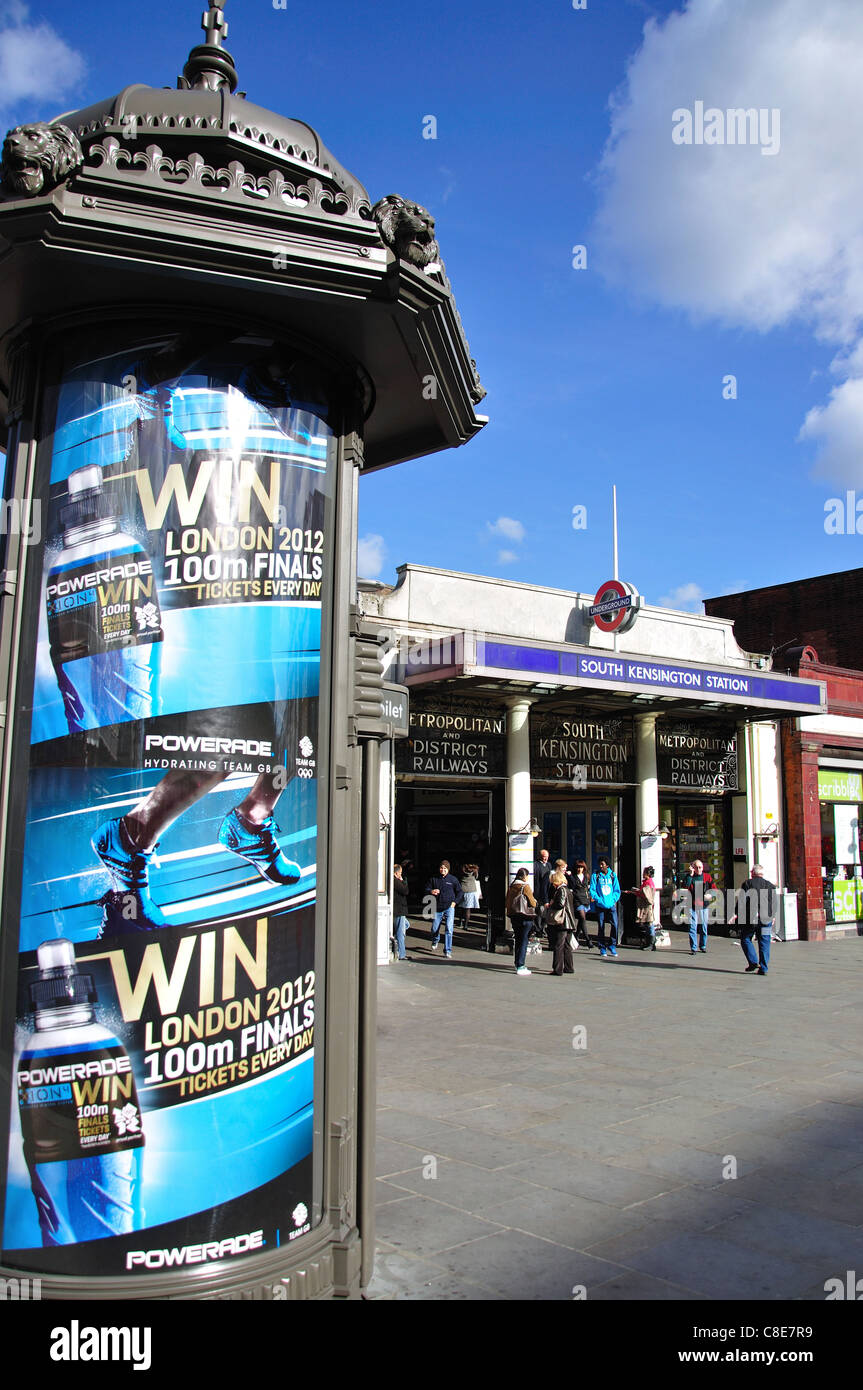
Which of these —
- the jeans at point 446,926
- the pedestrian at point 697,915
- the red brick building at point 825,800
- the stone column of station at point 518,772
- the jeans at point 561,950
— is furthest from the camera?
the red brick building at point 825,800

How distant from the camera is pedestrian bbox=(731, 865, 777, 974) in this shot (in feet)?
46.8

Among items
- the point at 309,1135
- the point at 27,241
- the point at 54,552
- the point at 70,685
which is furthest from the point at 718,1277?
the point at 27,241

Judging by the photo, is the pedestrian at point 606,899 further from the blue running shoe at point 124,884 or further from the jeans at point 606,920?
the blue running shoe at point 124,884

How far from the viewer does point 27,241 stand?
3.45 meters

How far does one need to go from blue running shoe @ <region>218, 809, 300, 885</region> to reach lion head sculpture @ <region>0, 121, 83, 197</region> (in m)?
2.33

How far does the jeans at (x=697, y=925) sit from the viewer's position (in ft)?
60.5

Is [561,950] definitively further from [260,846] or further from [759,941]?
[260,846]

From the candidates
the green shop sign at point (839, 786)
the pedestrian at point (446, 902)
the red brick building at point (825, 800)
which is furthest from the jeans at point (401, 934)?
the green shop sign at point (839, 786)

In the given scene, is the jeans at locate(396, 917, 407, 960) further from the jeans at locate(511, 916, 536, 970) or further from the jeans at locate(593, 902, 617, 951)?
the jeans at locate(593, 902, 617, 951)

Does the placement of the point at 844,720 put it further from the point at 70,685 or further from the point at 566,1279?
the point at 70,685

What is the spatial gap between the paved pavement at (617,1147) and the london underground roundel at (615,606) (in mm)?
7528

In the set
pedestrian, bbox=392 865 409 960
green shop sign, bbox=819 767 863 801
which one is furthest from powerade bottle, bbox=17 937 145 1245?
green shop sign, bbox=819 767 863 801

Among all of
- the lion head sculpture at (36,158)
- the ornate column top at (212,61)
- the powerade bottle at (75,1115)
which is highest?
the ornate column top at (212,61)

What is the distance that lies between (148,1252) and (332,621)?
244 cm
